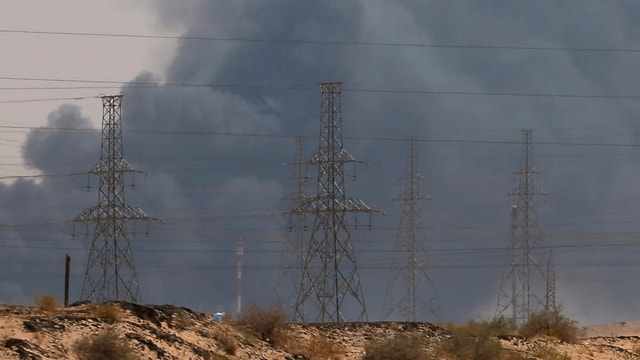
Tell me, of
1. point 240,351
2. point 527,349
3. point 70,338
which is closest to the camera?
point 70,338

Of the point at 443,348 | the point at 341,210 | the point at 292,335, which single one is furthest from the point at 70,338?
the point at 341,210

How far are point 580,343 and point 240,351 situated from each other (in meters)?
28.5

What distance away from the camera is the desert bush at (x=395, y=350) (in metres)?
57.6

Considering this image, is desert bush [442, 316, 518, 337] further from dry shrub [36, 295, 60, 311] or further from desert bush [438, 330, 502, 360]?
dry shrub [36, 295, 60, 311]

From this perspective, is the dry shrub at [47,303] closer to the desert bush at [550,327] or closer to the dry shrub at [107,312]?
the dry shrub at [107,312]

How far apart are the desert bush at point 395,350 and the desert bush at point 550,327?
804 inches

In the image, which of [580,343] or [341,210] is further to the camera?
[341,210]

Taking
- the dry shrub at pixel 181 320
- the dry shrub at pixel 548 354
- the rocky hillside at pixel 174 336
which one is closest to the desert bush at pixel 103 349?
the rocky hillside at pixel 174 336

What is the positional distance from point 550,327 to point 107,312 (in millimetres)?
34570

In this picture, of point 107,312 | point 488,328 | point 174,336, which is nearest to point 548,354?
point 488,328

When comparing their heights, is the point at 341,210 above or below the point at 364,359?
above

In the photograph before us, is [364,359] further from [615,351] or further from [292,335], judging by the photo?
[615,351]

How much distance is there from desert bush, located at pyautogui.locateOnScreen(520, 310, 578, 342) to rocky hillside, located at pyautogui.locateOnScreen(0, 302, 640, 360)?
638 centimetres

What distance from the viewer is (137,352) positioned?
49500 mm
